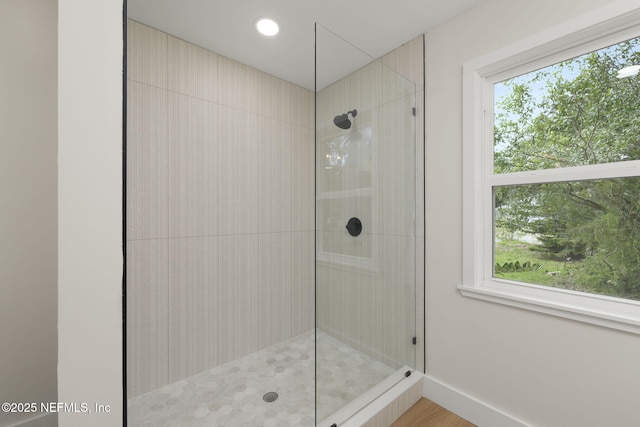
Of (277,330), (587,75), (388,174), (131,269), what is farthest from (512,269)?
(131,269)

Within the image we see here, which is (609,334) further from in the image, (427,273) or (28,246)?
(28,246)

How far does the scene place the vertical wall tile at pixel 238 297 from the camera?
2.04m

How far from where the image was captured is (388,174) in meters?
1.64

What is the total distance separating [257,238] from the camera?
88.5 inches

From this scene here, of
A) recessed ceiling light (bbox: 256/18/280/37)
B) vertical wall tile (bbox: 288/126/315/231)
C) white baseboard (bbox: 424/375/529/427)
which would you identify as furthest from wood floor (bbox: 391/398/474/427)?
recessed ceiling light (bbox: 256/18/280/37)

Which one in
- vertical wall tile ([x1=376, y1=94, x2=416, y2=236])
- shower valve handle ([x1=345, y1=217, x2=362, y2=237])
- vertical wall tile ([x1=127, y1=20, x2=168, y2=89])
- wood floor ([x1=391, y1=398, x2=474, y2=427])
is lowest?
wood floor ([x1=391, y1=398, x2=474, y2=427])

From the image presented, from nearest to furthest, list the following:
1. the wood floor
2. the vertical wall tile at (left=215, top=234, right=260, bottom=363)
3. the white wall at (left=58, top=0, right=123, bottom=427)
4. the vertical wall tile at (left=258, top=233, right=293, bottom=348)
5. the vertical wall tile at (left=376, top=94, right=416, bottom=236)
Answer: the white wall at (left=58, top=0, right=123, bottom=427) → the wood floor → the vertical wall tile at (left=376, top=94, right=416, bottom=236) → the vertical wall tile at (left=215, top=234, right=260, bottom=363) → the vertical wall tile at (left=258, top=233, right=293, bottom=348)

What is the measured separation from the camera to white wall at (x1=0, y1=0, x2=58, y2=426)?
1262 mm

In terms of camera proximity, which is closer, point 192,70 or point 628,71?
point 628,71

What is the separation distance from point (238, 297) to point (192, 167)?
106 centimetres

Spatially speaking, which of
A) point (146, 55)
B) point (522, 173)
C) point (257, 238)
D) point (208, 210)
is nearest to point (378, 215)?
point (522, 173)

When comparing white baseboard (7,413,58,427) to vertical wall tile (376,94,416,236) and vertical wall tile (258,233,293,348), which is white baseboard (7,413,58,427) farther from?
vertical wall tile (376,94,416,236)

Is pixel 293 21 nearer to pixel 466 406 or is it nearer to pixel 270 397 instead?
pixel 270 397

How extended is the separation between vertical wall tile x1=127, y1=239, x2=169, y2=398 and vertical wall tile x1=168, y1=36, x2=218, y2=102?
1.09 metres
